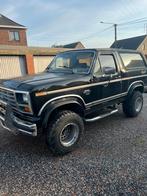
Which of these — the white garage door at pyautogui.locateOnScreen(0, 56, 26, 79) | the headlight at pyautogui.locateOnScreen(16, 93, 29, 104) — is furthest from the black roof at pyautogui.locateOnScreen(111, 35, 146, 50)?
the headlight at pyautogui.locateOnScreen(16, 93, 29, 104)

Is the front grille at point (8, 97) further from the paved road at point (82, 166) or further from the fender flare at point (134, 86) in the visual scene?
the fender flare at point (134, 86)

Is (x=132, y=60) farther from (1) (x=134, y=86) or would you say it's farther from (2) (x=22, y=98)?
(2) (x=22, y=98)

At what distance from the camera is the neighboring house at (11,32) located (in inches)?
1390

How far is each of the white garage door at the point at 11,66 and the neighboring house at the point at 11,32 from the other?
2276 cm

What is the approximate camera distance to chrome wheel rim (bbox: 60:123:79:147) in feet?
12.9

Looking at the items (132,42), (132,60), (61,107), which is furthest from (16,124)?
(132,42)

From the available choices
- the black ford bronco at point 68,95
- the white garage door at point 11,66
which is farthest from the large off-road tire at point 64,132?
the white garage door at point 11,66

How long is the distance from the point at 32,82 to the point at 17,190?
1.84 meters

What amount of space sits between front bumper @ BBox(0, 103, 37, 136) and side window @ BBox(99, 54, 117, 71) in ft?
7.51

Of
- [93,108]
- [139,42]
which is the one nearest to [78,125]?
[93,108]

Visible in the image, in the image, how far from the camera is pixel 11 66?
15.4m

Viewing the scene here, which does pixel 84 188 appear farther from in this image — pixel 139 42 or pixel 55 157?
pixel 139 42

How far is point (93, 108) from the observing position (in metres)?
4.52

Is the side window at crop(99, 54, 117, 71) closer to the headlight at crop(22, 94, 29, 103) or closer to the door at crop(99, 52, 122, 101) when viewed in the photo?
the door at crop(99, 52, 122, 101)
